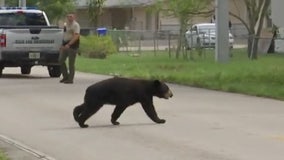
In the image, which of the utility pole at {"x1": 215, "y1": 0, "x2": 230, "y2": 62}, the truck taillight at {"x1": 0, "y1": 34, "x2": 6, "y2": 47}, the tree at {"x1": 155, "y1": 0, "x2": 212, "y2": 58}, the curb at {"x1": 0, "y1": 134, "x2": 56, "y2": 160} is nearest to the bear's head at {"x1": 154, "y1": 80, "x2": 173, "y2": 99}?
the curb at {"x1": 0, "y1": 134, "x2": 56, "y2": 160}

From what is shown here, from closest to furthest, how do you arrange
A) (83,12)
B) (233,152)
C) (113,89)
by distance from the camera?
(233,152)
(113,89)
(83,12)

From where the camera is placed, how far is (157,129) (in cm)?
1301

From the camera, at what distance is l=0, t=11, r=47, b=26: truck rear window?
25.9 metres

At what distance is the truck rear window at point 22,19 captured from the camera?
1021 inches

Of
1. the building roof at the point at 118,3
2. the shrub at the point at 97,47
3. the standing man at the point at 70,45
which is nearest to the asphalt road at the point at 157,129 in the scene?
the standing man at the point at 70,45

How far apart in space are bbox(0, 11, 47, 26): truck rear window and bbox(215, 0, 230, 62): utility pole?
665 centimetres

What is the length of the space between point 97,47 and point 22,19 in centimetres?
1269

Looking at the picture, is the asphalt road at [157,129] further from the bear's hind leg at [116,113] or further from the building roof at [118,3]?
the building roof at [118,3]

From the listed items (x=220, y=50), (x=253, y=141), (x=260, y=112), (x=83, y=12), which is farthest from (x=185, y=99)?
(x=83, y=12)

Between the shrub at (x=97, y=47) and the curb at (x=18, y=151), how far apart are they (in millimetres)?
26779

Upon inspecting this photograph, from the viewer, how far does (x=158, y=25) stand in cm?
6900

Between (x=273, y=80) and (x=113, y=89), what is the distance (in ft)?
32.3

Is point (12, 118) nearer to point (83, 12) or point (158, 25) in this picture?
point (158, 25)

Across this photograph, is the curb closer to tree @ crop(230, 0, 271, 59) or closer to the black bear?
the black bear
